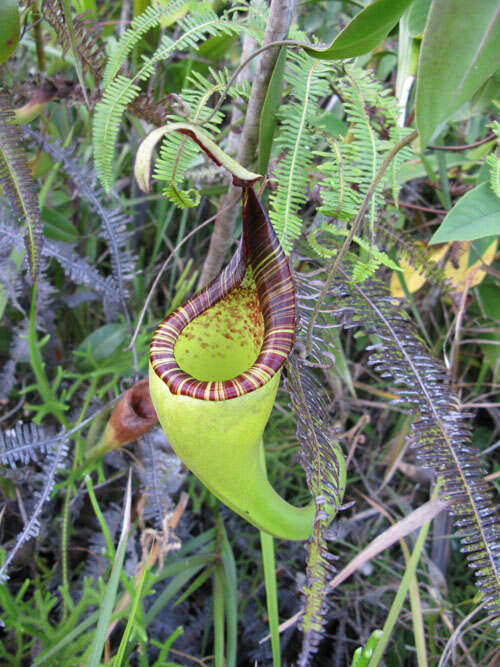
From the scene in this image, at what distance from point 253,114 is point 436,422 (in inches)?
22.4

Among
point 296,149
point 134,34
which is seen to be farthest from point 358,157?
point 134,34

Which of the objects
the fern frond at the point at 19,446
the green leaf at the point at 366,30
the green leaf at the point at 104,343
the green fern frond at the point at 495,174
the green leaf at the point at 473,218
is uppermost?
the green leaf at the point at 366,30

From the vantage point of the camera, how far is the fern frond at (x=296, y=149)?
713 millimetres

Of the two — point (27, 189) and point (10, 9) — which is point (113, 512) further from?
point (10, 9)

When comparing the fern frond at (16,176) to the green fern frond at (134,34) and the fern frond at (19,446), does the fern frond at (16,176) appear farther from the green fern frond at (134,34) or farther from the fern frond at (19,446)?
the fern frond at (19,446)

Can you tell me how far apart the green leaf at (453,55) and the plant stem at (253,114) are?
20 cm

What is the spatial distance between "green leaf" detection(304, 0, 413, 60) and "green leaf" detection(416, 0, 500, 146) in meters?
0.08

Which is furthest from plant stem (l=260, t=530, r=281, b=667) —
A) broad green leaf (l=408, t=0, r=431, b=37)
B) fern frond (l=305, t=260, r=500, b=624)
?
broad green leaf (l=408, t=0, r=431, b=37)

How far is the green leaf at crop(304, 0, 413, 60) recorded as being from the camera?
0.48 metres

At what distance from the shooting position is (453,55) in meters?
0.42

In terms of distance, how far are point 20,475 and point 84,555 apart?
0.31m

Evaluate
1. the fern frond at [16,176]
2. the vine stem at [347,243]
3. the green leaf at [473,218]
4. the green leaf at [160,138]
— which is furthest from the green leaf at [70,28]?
the green leaf at [473,218]

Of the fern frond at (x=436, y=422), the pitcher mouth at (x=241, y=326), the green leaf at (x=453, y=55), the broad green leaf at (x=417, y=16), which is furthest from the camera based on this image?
the broad green leaf at (x=417, y=16)

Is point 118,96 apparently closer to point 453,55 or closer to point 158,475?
point 453,55
